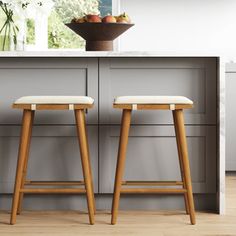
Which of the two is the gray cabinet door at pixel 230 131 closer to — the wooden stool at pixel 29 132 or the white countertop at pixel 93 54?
the white countertop at pixel 93 54

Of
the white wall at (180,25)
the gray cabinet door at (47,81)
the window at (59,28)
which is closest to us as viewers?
the gray cabinet door at (47,81)

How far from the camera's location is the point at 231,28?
19.2 feet

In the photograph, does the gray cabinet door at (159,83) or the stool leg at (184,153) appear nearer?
the stool leg at (184,153)

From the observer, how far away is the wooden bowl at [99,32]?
11.6ft

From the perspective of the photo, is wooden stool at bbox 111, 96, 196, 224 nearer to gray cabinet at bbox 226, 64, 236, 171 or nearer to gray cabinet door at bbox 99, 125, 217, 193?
gray cabinet door at bbox 99, 125, 217, 193

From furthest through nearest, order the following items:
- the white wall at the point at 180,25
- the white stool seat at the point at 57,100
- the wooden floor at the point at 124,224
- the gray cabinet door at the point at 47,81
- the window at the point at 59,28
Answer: the window at the point at 59,28 → the white wall at the point at 180,25 → the gray cabinet door at the point at 47,81 → the white stool seat at the point at 57,100 → the wooden floor at the point at 124,224

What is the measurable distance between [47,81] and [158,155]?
775 millimetres

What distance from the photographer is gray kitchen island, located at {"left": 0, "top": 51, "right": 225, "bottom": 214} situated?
3506 millimetres

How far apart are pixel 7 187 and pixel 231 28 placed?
3.17 meters

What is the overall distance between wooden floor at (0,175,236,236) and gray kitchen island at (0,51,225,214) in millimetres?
198

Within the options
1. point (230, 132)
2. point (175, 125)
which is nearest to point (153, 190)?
point (175, 125)

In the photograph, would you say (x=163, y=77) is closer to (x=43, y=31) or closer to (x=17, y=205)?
(x=17, y=205)

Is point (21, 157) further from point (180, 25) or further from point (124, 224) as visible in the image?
point (180, 25)

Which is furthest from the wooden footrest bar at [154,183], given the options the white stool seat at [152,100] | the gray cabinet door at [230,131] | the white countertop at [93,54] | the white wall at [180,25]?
the white wall at [180,25]
